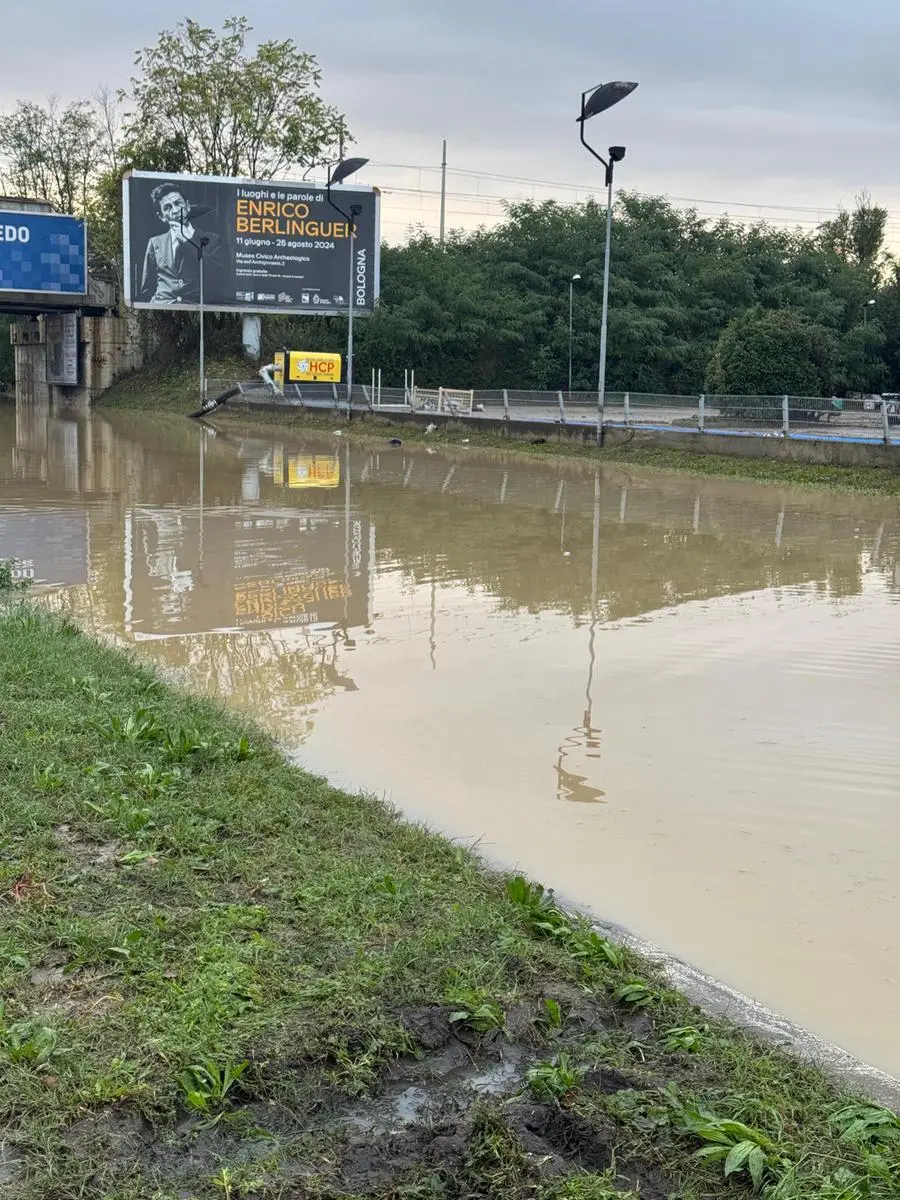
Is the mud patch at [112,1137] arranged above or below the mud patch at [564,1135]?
above

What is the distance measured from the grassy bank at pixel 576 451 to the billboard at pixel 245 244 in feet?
14.0

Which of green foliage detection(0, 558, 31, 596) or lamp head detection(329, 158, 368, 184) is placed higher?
lamp head detection(329, 158, 368, 184)

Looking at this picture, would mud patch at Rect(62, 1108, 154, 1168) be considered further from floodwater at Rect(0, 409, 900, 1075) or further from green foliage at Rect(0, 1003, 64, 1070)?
floodwater at Rect(0, 409, 900, 1075)

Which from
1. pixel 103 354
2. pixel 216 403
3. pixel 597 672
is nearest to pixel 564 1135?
pixel 597 672

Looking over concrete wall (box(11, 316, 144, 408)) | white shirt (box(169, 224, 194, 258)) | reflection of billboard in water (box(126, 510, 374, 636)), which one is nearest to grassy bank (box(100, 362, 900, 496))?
white shirt (box(169, 224, 194, 258))

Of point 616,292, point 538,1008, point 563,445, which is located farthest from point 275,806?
point 616,292

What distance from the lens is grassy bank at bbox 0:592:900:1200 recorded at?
293cm

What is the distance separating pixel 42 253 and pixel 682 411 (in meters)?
32.6

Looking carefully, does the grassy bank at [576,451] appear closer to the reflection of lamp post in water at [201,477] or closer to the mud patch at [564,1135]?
the reflection of lamp post in water at [201,477]

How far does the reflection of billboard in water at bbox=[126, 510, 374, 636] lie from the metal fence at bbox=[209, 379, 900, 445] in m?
11.3

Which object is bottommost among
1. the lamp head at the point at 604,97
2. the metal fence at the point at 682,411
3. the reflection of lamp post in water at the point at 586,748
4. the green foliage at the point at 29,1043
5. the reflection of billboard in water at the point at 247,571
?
the reflection of lamp post in water at the point at 586,748

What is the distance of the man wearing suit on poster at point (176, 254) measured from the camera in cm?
4553

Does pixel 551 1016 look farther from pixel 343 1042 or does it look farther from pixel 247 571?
pixel 247 571

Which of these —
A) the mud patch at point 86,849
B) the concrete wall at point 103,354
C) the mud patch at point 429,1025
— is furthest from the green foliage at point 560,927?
the concrete wall at point 103,354
